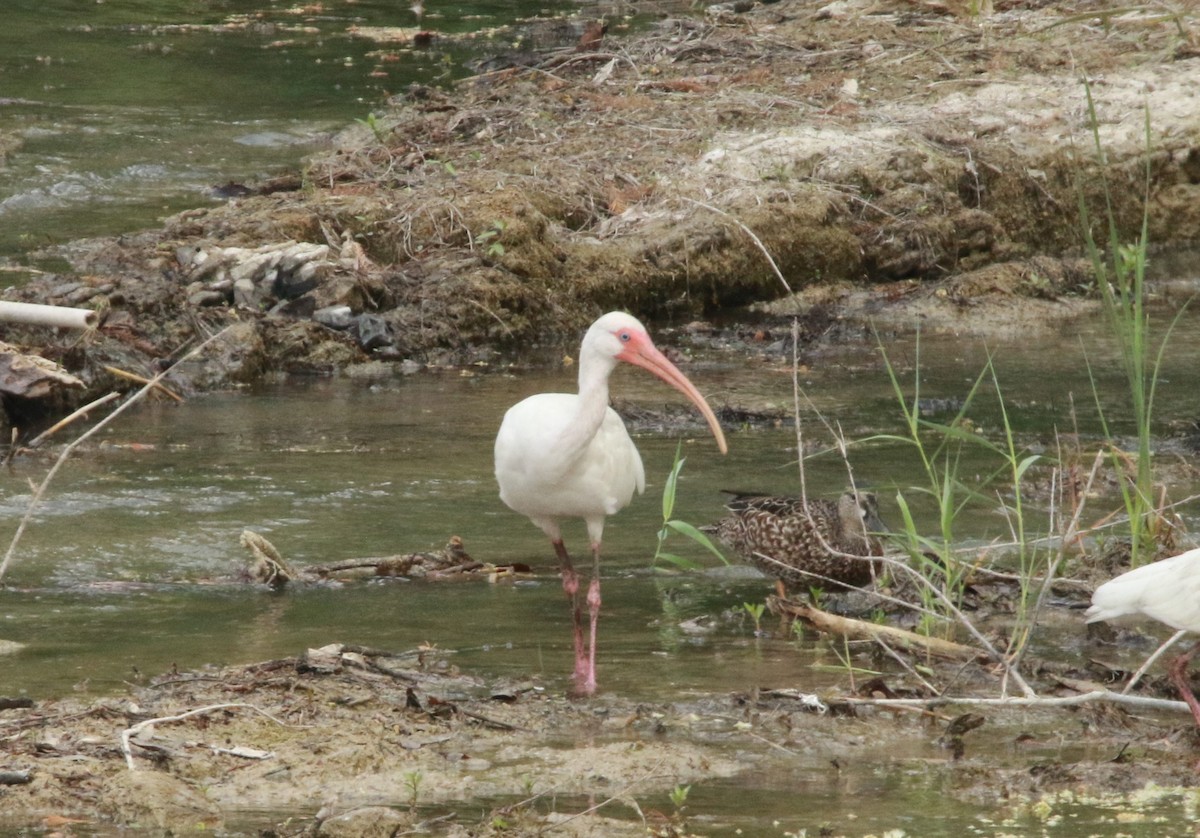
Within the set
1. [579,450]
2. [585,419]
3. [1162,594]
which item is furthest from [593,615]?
[1162,594]

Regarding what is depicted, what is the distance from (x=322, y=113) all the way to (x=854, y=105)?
5.38m

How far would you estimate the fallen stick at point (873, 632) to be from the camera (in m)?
6.23

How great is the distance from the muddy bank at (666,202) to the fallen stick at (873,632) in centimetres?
445

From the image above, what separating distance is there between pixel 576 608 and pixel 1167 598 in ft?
6.97

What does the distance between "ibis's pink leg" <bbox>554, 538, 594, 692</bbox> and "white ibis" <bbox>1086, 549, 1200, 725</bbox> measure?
1.69 m

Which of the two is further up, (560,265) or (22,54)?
(22,54)

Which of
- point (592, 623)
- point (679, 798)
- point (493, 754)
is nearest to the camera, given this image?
point (679, 798)

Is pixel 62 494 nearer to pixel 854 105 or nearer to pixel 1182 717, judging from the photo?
pixel 1182 717

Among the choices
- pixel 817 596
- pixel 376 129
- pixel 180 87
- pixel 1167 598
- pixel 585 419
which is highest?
pixel 180 87

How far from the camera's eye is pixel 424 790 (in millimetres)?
4875

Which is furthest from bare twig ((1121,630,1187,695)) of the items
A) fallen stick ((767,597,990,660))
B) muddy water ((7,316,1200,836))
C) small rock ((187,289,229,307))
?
small rock ((187,289,229,307))

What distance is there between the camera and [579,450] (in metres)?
6.76

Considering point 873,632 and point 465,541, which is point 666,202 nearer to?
point 465,541


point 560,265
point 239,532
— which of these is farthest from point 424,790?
point 560,265
